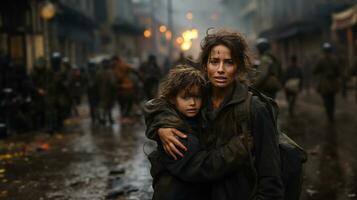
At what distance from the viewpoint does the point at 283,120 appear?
13938 mm

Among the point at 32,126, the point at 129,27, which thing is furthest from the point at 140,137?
the point at 129,27

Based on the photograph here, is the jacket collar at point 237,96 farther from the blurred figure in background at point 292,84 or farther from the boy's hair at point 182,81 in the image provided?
the blurred figure in background at point 292,84

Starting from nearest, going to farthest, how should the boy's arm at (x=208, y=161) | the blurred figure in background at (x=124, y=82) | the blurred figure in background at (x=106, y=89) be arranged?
1. the boy's arm at (x=208, y=161)
2. the blurred figure in background at (x=106, y=89)
3. the blurred figure in background at (x=124, y=82)

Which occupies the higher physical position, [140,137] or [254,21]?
[254,21]

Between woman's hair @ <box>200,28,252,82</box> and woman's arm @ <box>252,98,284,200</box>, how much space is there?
0.26 metres

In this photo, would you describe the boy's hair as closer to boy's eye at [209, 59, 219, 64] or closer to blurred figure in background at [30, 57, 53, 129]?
boy's eye at [209, 59, 219, 64]

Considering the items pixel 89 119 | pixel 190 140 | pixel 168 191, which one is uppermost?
pixel 190 140

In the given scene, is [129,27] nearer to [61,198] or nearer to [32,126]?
[32,126]

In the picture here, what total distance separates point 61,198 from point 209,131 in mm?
4158

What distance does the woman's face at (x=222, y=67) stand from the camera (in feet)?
9.49

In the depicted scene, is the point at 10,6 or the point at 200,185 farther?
the point at 10,6

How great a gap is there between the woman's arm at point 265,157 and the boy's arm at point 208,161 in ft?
0.27

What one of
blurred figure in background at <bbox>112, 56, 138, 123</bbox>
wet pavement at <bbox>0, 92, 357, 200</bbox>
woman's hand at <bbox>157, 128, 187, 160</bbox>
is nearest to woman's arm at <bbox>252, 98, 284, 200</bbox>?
woman's hand at <bbox>157, 128, 187, 160</bbox>

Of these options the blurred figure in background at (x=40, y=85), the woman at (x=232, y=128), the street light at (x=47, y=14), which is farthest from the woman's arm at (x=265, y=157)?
the street light at (x=47, y=14)
